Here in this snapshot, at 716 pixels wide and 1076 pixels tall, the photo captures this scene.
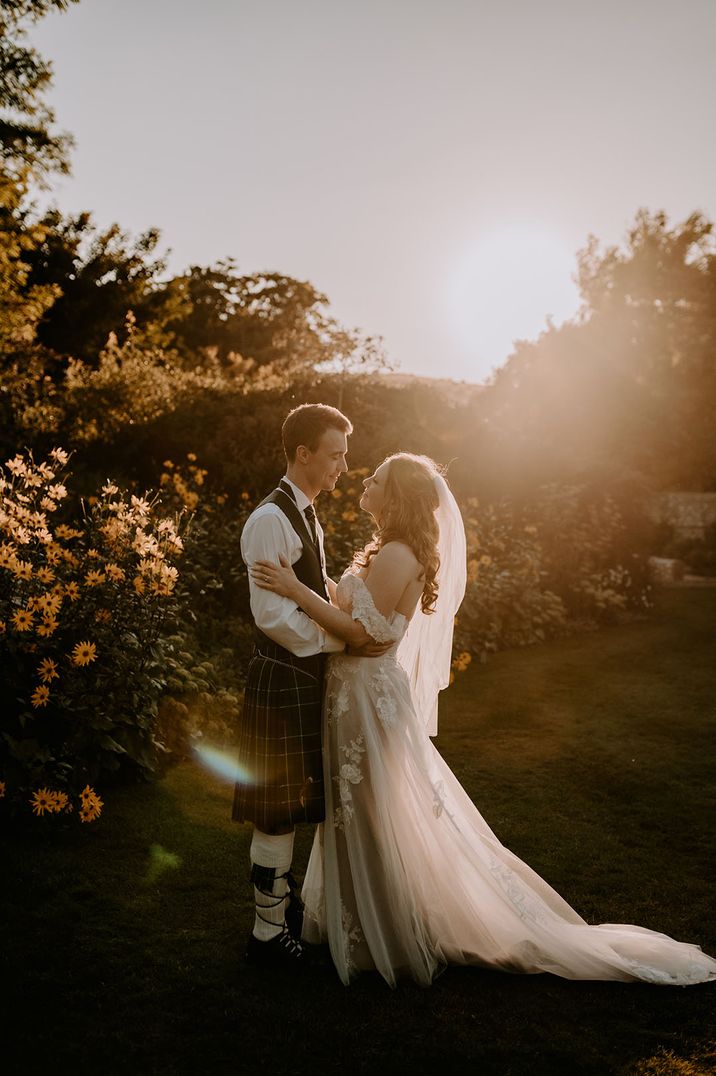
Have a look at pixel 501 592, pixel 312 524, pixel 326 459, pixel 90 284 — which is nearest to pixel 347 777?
pixel 312 524

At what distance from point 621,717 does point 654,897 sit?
3.15m

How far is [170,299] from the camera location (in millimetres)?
24109

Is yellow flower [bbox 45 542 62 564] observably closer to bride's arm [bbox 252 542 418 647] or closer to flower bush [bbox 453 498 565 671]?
bride's arm [bbox 252 542 418 647]

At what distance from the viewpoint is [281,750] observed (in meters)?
3.04

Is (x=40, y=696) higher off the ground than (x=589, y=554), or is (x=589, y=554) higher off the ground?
(x=589, y=554)

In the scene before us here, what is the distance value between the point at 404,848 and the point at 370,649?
0.79m

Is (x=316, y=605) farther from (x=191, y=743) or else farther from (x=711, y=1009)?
(x=191, y=743)

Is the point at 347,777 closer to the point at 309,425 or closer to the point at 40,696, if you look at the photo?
the point at 309,425

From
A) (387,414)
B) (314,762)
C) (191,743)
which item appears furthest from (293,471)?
(387,414)

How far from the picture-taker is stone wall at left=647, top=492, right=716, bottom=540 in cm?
1714

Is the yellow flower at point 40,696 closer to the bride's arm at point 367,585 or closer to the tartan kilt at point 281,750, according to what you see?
the tartan kilt at point 281,750

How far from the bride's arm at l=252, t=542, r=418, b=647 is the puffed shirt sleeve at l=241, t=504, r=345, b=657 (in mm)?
35

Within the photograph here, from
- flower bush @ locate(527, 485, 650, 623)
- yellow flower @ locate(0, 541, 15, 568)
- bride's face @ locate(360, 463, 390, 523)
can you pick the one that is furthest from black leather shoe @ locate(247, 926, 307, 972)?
flower bush @ locate(527, 485, 650, 623)

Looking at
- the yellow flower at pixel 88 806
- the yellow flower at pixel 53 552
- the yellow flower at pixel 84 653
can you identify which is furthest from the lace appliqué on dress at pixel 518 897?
the yellow flower at pixel 53 552
